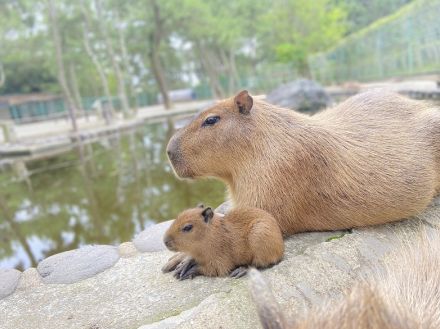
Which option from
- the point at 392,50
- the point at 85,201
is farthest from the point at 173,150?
the point at 392,50

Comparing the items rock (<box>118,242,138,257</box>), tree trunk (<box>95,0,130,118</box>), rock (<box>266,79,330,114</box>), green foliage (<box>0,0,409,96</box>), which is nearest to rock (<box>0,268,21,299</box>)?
rock (<box>118,242,138,257</box>)

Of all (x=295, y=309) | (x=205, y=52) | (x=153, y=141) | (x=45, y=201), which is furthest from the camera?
(x=205, y=52)

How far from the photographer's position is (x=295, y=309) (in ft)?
5.09

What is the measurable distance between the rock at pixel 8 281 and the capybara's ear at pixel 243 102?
1.58 m

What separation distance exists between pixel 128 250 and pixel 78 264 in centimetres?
33

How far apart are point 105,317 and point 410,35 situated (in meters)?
21.1

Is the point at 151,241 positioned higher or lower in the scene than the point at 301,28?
lower

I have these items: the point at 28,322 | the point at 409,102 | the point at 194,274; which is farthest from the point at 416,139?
the point at 28,322

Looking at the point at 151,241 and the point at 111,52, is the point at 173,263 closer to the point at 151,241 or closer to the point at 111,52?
the point at 151,241

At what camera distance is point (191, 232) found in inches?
72.7

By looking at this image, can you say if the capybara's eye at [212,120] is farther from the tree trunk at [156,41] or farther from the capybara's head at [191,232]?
the tree trunk at [156,41]

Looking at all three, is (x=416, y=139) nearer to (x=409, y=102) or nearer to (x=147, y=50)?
(x=409, y=102)

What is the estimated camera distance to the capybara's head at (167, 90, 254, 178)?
197cm

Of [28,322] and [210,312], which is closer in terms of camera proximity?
[210,312]
